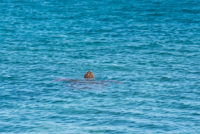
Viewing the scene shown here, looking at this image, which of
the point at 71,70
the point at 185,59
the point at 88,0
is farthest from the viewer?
the point at 88,0

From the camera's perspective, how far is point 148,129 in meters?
19.1

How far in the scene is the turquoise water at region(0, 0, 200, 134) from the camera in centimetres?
2017

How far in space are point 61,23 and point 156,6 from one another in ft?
78.7

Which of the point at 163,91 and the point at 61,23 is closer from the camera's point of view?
the point at 163,91

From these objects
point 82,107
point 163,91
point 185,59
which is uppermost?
point 185,59

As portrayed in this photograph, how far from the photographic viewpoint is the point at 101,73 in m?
29.1

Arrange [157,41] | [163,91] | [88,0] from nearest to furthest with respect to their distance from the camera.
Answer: [163,91] → [157,41] → [88,0]

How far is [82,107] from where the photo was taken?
22.0 metres

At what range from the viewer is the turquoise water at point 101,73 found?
66.2 feet

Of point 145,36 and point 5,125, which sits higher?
point 145,36

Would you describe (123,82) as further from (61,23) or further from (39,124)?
(61,23)

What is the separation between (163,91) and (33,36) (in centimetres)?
2240

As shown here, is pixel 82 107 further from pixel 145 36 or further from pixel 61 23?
pixel 61 23

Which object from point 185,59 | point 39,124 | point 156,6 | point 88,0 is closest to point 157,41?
point 185,59
